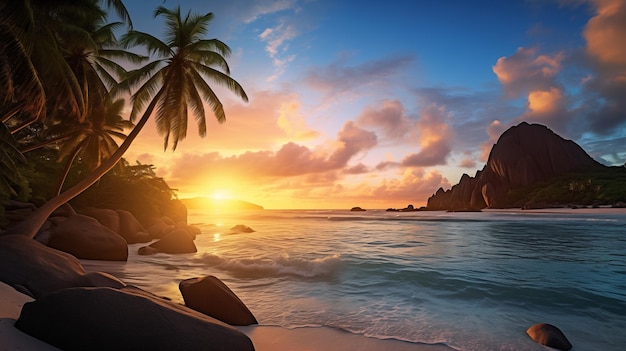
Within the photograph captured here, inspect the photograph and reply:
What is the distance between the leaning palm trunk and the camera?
444 inches

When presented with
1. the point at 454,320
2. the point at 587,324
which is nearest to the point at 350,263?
the point at 454,320

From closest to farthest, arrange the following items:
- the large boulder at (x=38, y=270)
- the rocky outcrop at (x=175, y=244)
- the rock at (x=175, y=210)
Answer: the large boulder at (x=38, y=270), the rocky outcrop at (x=175, y=244), the rock at (x=175, y=210)

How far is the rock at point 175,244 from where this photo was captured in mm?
14398

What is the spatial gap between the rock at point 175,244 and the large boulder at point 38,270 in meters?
8.20

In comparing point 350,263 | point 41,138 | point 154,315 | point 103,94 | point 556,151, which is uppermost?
point 556,151

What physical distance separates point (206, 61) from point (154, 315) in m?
15.0

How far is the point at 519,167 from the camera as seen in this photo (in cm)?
9138

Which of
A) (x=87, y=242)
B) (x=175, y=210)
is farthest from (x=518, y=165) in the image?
(x=87, y=242)

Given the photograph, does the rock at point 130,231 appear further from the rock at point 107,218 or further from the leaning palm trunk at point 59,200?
the leaning palm trunk at point 59,200

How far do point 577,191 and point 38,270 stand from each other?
332 feet

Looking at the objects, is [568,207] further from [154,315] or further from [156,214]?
[154,315]

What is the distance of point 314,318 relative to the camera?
5734mm

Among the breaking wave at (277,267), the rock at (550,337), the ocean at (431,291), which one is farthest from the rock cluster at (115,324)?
the breaking wave at (277,267)

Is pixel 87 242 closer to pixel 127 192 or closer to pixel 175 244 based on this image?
pixel 175 244
